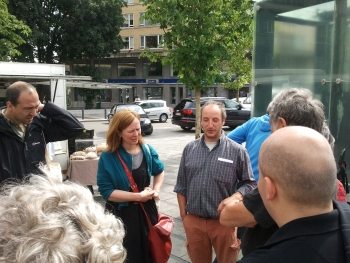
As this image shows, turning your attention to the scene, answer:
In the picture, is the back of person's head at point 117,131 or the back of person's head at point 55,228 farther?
the back of person's head at point 117,131

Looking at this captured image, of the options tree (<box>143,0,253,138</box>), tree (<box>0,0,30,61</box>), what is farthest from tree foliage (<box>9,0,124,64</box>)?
tree (<box>143,0,253,138</box>)

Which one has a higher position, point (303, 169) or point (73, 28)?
point (73, 28)

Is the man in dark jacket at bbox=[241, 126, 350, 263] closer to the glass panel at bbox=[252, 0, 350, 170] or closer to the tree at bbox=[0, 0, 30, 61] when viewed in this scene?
the glass panel at bbox=[252, 0, 350, 170]

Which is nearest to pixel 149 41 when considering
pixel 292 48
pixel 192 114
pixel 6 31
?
pixel 192 114

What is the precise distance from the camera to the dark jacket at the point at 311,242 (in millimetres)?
1210

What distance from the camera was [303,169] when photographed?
1.28 meters

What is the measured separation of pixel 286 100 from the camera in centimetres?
220

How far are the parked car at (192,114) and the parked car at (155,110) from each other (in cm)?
601

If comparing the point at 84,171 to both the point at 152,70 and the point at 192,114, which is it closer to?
the point at 192,114

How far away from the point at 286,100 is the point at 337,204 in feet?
2.94

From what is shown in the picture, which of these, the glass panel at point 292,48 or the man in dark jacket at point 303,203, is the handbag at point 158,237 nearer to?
the man in dark jacket at point 303,203

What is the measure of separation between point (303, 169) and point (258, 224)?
755mm

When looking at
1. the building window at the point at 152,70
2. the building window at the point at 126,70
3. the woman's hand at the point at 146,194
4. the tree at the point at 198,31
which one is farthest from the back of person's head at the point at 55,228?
the building window at the point at 126,70

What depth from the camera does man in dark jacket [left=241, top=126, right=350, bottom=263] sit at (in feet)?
4.01
